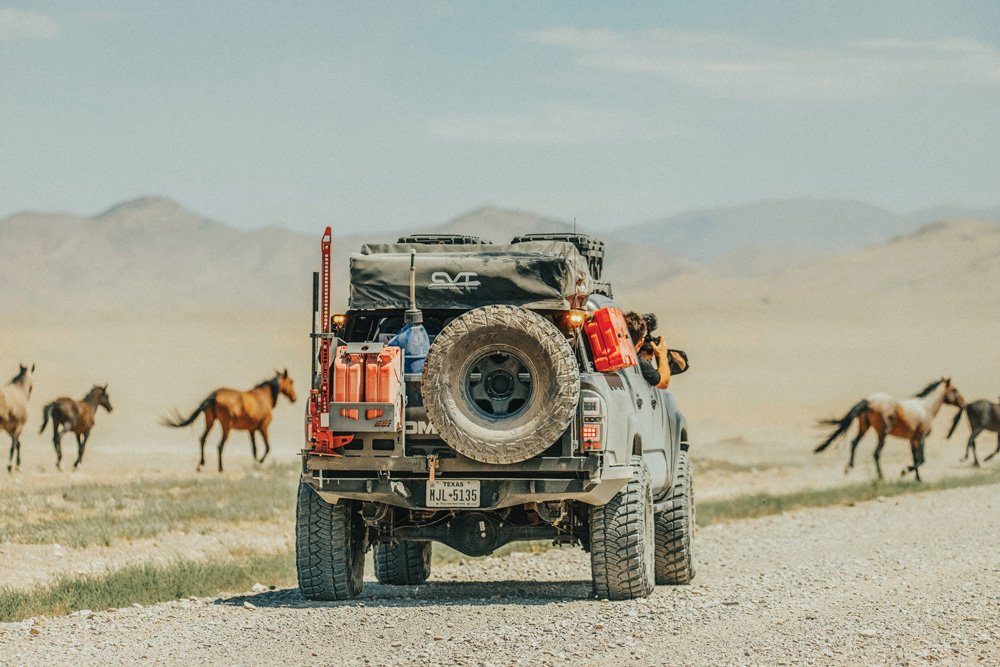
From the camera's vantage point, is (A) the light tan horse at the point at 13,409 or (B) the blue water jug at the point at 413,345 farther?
(A) the light tan horse at the point at 13,409

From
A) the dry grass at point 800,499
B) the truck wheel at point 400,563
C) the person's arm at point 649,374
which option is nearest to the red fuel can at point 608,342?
the person's arm at point 649,374

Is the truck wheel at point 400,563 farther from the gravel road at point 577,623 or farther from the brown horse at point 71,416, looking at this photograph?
the brown horse at point 71,416

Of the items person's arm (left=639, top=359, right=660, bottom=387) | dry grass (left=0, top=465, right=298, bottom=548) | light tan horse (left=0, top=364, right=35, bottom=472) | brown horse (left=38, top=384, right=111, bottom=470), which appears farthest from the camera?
brown horse (left=38, top=384, right=111, bottom=470)

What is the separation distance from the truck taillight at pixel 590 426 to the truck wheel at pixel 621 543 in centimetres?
70

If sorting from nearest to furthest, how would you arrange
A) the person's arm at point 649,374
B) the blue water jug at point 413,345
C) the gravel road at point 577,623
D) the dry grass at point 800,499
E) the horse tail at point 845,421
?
1. the gravel road at point 577,623
2. the blue water jug at point 413,345
3. the person's arm at point 649,374
4. the dry grass at point 800,499
5. the horse tail at point 845,421

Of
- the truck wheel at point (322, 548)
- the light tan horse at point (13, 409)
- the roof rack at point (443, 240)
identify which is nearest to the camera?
the truck wheel at point (322, 548)

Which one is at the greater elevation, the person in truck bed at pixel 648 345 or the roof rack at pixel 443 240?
the roof rack at pixel 443 240

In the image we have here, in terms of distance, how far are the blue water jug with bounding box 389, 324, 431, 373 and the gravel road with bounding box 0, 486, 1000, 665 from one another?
1.70 m

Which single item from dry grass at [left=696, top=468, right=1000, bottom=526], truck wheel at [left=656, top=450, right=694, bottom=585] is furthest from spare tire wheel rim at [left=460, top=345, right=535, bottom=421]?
dry grass at [left=696, top=468, right=1000, bottom=526]

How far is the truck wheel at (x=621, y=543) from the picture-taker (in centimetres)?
1208

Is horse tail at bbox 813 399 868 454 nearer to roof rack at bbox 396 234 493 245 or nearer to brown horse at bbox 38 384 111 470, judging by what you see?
brown horse at bbox 38 384 111 470

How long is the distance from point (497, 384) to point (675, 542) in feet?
10.5

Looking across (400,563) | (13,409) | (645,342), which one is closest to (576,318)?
(645,342)

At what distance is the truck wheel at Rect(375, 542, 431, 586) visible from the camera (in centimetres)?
1466
